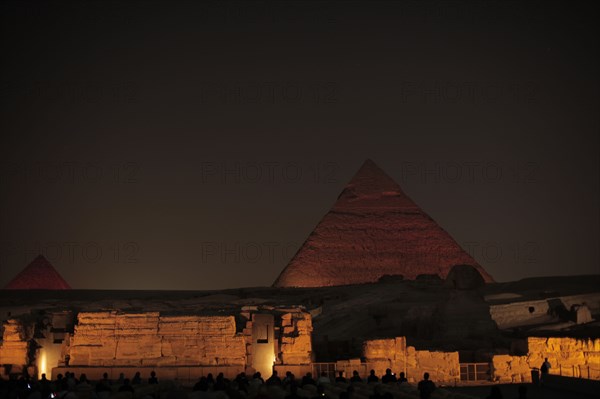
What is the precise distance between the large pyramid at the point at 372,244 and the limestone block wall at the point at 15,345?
5317 centimetres

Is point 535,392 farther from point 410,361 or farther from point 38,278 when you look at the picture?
point 38,278

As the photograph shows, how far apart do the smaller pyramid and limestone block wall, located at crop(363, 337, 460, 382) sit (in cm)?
4841

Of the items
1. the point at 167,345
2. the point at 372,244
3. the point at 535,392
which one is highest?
the point at 372,244

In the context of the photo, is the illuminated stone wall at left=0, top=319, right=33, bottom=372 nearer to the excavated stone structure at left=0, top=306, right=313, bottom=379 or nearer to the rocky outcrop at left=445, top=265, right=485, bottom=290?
the excavated stone structure at left=0, top=306, right=313, bottom=379

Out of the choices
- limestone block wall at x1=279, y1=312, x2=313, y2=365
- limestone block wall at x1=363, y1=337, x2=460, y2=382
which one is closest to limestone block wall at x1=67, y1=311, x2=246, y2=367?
limestone block wall at x1=279, y1=312, x2=313, y2=365

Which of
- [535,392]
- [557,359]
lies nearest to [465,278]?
[557,359]

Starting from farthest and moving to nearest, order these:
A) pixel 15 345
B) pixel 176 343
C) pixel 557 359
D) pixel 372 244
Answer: pixel 372 244, pixel 557 359, pixel 15 345, pixel 176 343

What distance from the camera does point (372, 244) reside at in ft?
247

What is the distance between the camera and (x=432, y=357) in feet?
61.2

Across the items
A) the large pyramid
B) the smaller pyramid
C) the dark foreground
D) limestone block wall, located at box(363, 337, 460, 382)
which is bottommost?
the dark foreground

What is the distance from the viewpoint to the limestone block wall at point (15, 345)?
1762 cm

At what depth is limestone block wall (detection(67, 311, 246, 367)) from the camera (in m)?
17.4

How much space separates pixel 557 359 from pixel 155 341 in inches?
329

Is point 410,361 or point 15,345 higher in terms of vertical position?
point 15,345
